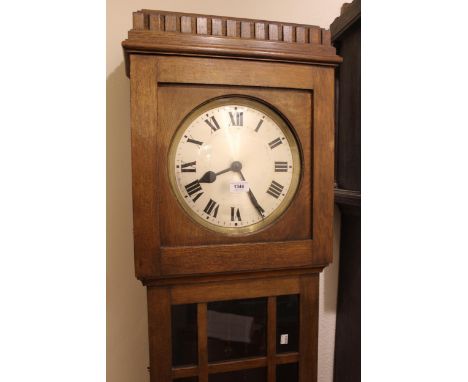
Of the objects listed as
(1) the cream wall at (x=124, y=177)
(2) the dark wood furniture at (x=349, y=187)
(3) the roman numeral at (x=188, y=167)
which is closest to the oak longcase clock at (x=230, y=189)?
(3) the roman numeral at (x=188, y=167)

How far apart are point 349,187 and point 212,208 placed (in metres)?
0.51

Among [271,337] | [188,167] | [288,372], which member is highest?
[188,167]

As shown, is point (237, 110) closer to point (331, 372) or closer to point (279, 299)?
point (279, 299)

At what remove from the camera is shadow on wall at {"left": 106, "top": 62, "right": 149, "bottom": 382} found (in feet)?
3.44

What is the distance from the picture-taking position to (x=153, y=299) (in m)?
0.73

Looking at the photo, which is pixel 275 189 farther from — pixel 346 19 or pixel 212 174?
pixel 346 19

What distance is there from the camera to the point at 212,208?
2.47ft

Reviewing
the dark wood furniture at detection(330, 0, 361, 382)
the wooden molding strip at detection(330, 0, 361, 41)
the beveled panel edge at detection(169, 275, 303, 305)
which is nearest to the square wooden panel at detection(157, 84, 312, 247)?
the beveled panel edge at detection(169, 275, 303, 305)

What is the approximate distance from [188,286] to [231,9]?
93cm

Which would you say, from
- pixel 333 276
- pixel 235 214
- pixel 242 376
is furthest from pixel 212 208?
pixel 333 276

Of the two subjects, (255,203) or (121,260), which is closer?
(255,203)

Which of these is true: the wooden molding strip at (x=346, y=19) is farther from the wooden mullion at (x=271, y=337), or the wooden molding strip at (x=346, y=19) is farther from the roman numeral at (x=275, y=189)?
the wooden mullion at (x=271, y=337)

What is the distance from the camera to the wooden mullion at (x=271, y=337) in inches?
31.2

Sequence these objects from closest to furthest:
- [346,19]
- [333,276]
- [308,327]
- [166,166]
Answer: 1. [166,166]
2. [308,327]
3. [346,19]
4. [333,276]
